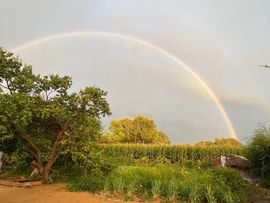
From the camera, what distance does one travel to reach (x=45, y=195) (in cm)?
1534

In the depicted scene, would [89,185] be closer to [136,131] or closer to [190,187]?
[190,187]

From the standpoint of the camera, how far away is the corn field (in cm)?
4225

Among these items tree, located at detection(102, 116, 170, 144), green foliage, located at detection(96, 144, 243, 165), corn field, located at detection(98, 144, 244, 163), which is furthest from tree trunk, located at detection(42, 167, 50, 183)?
tree, located at detection(102, 116, 170, 144)

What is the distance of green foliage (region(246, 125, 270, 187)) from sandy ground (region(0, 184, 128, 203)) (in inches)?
354

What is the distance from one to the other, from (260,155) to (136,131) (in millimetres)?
61435

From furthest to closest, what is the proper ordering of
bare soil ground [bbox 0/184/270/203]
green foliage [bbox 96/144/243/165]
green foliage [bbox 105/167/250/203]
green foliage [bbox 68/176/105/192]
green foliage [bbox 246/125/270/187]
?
green foliage [bbox 96/144/243/165] < green foliage [bbox 246/125/270/187] < green foliage [bbox 68/176/105/192] < bare soil ground [bbox 0/184/270/203] < green foliage [bbox 105/167/250/203]

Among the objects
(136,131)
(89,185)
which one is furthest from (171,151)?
(136,131)

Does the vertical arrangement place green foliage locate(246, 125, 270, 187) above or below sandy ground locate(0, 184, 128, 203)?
above

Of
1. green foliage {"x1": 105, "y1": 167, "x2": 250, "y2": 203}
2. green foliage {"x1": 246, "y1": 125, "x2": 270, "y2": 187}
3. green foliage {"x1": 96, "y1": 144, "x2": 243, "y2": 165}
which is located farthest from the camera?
green foliage {"x1": 96, "y1": 144, "x2": 243, "y2": 165}

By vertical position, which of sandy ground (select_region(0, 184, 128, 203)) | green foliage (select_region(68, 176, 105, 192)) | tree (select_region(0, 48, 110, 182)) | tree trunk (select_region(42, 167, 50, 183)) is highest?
tree (select_region(0, 48, 110, 182))

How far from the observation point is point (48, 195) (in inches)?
602

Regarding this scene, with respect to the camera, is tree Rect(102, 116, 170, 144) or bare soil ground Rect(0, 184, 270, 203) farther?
tree Rect(102, 116, 170, 144)

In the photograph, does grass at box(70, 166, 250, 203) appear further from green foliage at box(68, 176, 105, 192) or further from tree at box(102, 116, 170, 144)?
tree at box(102, 116, 170, 144)

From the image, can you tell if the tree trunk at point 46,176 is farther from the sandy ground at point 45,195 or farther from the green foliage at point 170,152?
the green foliage at point 170,152
